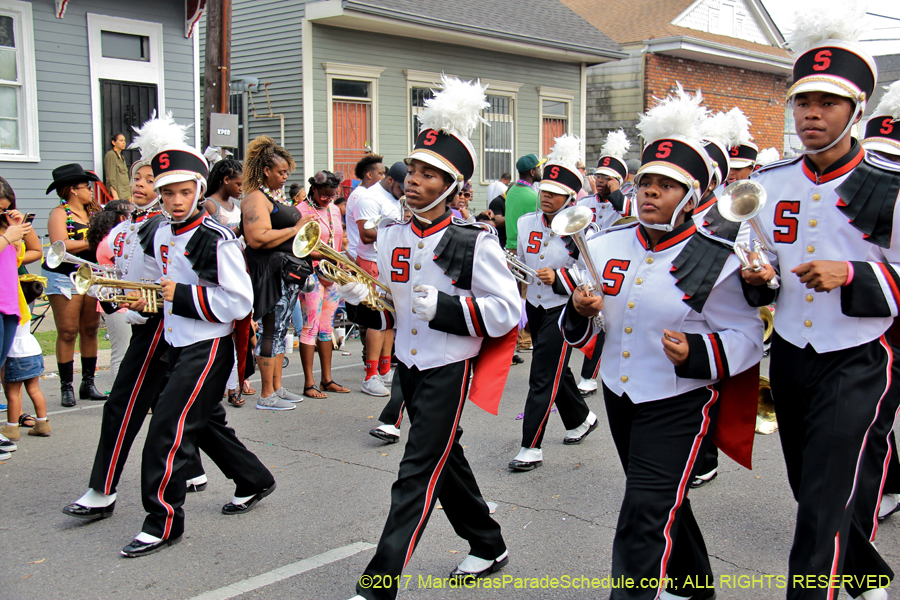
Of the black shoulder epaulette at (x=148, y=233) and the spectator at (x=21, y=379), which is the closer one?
the black shoulder epaulette at (x=148, y=233)

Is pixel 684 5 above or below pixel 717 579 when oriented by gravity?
above

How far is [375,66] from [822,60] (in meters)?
13.6

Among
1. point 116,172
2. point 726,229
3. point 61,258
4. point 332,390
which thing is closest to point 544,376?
point 726,229

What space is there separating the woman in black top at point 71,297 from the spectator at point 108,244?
16 cm

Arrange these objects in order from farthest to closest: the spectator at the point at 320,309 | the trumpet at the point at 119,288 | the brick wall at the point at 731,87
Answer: the brick wall at the point at 731,87
the spectator at the point at 320,309
the trumpet at the point at 119,288

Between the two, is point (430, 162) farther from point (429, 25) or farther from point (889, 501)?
point (429, 25)

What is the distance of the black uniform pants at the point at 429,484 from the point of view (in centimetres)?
350

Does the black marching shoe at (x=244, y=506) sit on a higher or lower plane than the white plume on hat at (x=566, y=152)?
lower

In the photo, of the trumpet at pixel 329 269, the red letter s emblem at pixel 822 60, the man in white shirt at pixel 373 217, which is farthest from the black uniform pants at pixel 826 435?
the man in white shirt at pixel 373 217

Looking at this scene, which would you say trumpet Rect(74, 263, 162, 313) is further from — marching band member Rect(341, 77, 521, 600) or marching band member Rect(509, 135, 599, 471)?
marching band member Rect(509, 135, 599, 471)

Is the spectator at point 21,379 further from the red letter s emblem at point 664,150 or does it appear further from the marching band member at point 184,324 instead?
the red letter s emblem at point 664,150

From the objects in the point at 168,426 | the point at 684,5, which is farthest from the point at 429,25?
the point at 168,426

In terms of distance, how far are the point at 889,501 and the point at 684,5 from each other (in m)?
22.2

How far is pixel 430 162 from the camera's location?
3.88 m
